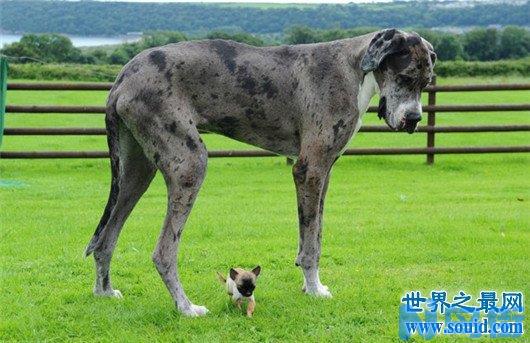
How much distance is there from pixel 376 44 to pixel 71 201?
6.26 metres

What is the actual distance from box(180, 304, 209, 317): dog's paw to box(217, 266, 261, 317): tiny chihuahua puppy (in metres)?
0.24

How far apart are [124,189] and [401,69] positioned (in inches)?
86.7

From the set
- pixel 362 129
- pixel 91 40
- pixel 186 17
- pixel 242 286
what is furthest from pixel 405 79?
pixel 186 17

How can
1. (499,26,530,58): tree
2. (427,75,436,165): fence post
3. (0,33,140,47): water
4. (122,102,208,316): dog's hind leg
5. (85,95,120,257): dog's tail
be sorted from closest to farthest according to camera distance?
(122,102,208,316): dog's hind leg → (85,95,120,257): dog's tail → (427,75,436,165): fence post → (0,33,140,47): water → (499,26,530,58): tree

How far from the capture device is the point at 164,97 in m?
5.54

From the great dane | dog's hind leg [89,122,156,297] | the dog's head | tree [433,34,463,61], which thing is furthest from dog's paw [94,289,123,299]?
tree [433,34,463,61]

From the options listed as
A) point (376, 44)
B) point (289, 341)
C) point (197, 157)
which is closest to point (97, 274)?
point (197, 157)

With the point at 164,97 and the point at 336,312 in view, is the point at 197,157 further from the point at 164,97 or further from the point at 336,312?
the point at 336,312

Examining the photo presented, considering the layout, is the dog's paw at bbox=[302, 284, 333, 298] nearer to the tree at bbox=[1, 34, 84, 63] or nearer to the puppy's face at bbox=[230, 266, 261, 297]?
the puppy's face at bbox=[230, 266, 261, 297]

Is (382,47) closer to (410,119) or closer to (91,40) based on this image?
(410,119)

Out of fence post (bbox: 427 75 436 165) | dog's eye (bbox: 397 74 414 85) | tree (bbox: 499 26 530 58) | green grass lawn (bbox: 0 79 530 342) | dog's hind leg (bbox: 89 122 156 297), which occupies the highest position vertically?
dog's eye (bbox: 397 74 414 85)

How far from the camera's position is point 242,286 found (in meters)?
5.62

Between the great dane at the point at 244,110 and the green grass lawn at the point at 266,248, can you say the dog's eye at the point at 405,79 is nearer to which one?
the great dane at the point at 244,110

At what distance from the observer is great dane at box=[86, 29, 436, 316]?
5547mm
